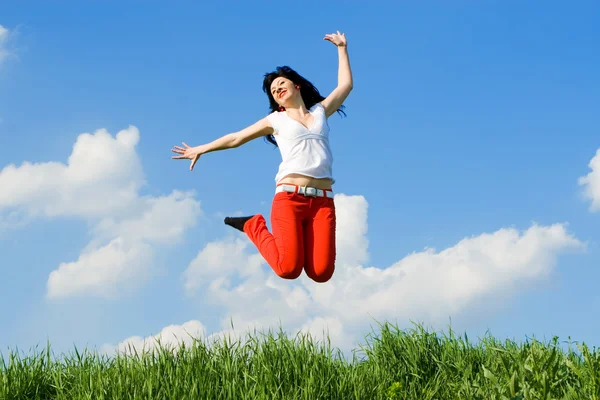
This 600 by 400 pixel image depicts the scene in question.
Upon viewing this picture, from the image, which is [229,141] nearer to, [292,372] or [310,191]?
[310,191]

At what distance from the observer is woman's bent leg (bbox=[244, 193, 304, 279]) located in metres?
5.72

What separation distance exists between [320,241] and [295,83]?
1626 millimetres

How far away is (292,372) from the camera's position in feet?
19.1

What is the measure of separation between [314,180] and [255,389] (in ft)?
6.11

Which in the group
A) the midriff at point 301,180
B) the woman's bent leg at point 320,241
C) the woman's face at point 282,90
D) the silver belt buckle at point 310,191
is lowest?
the woman's bent leg at point 320,241

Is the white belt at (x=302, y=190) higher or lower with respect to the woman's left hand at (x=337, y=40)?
lower

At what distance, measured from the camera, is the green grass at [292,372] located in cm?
533

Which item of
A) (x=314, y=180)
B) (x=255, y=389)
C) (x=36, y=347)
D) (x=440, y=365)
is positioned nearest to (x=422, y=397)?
(x=440, y=365)

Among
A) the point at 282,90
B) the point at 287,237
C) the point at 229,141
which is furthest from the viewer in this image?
the point at 282,90

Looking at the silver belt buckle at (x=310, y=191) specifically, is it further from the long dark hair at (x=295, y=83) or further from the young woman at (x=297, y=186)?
the long dark hair at (x=295, y=83)

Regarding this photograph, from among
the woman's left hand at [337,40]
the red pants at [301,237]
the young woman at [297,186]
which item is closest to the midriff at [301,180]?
the young woman at [297,186]

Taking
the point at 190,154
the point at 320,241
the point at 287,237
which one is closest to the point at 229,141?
the point at 190,154

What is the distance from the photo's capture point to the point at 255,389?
5355 mm

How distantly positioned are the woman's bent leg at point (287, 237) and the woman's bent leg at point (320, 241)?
113 mm
